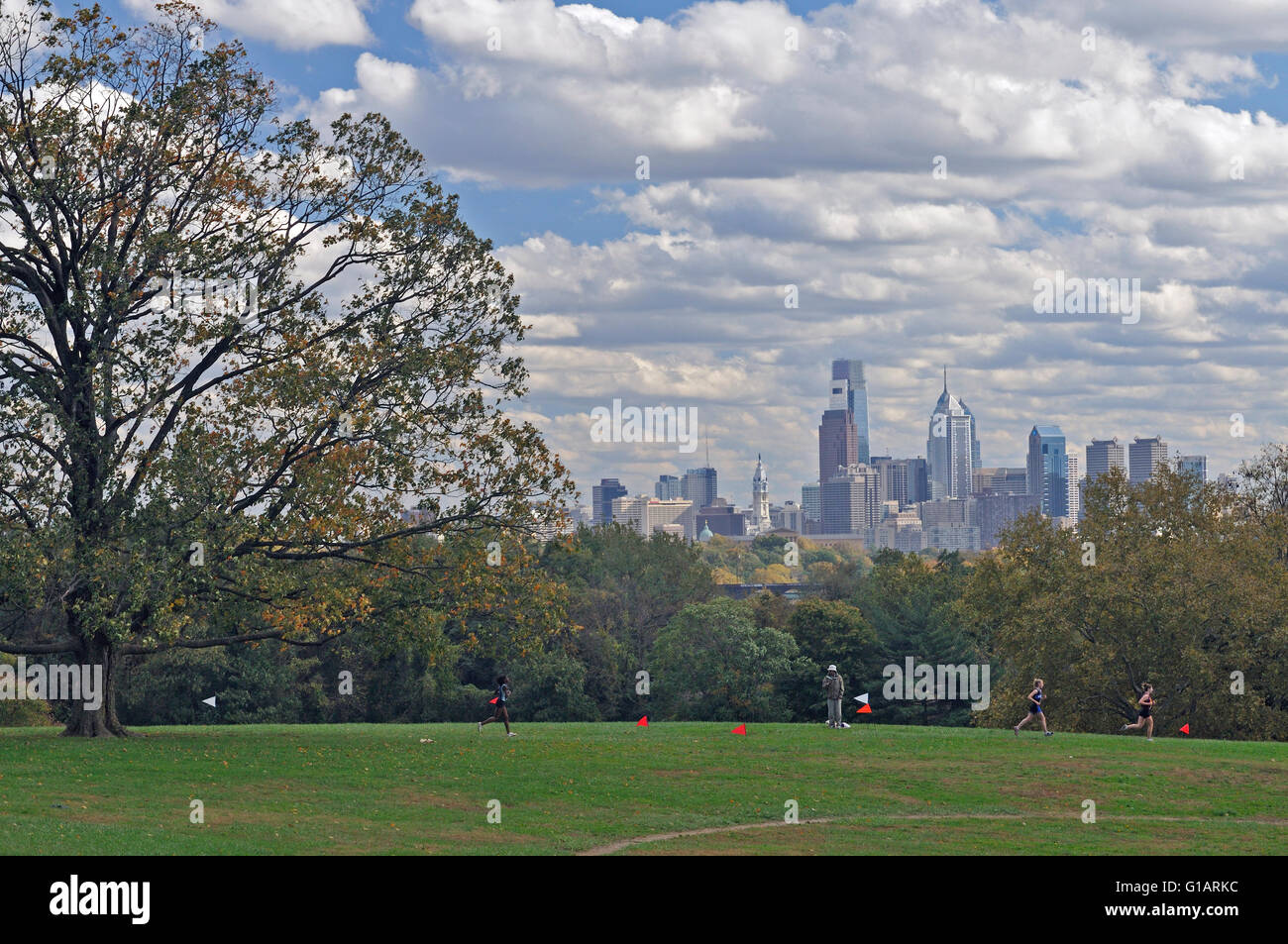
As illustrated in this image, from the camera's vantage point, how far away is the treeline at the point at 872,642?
153 ft

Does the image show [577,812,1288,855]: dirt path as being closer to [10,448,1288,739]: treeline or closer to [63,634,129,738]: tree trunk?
[10,448,1288,739]: treeline

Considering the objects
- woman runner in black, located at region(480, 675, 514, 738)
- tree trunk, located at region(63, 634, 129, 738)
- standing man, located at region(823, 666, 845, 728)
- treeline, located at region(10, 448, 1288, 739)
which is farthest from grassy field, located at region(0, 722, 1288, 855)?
treeline, located at region(10, 448, 1288, 739)

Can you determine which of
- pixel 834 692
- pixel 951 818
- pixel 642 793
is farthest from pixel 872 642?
pixel 951 818

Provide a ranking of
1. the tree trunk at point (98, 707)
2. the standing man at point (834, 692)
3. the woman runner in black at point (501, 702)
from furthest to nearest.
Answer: the standing man at point (834, 692) → the woman runner in black at point (501, 702) → the tree trunk at point (98, 707)

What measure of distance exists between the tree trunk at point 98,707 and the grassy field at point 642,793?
80 cm

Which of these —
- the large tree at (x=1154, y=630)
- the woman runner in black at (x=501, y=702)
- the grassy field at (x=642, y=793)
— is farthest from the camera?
the large tree at (x=1154, y=630)

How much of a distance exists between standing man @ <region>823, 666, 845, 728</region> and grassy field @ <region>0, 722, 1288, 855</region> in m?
1.35

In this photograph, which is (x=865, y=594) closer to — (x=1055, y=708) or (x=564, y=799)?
(x=1055, y=708)

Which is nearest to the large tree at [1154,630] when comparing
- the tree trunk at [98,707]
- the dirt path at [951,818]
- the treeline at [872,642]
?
the treeline at [872,642]

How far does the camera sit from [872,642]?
72.2 meters

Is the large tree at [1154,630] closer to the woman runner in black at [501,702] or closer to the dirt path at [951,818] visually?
the woman runner in black at [501,702]

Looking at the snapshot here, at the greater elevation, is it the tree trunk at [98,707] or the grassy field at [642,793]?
the tree trunk at [98,707]

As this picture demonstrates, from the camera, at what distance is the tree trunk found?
31.6 m
